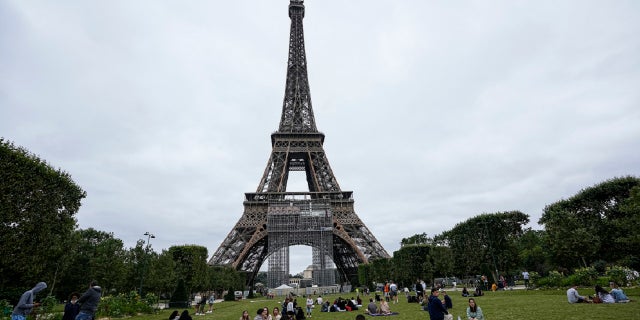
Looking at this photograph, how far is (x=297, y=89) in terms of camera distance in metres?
56.7

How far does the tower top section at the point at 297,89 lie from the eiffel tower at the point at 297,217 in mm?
164

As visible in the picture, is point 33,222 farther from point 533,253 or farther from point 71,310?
point 533,253

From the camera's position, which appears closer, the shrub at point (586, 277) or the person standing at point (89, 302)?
the person standing at point (89, 302)

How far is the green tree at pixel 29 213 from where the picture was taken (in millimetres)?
16234

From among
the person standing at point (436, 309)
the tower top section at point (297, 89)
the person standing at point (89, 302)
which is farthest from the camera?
the tower top section at point (297, 89)

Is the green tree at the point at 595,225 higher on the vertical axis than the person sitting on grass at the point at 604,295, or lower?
higher

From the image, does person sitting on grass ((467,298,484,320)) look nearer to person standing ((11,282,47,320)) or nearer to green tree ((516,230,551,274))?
person standing ((11,282,47,320))

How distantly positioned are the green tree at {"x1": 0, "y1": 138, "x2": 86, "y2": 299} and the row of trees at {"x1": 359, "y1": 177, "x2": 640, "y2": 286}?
30124 millimetres

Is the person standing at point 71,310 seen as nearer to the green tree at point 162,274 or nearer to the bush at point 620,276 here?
the green tree at point 162,274

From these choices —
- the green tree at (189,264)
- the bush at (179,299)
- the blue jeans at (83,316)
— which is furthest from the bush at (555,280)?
the green tree at (189,264)

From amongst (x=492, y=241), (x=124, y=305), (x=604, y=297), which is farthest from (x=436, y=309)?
(x=492, y=241)

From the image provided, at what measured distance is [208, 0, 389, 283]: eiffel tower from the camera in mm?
44375

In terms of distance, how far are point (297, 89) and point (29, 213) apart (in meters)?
43.3

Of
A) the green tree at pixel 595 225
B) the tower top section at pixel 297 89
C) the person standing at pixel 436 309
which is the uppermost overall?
the tower top section at pixel 297 89
